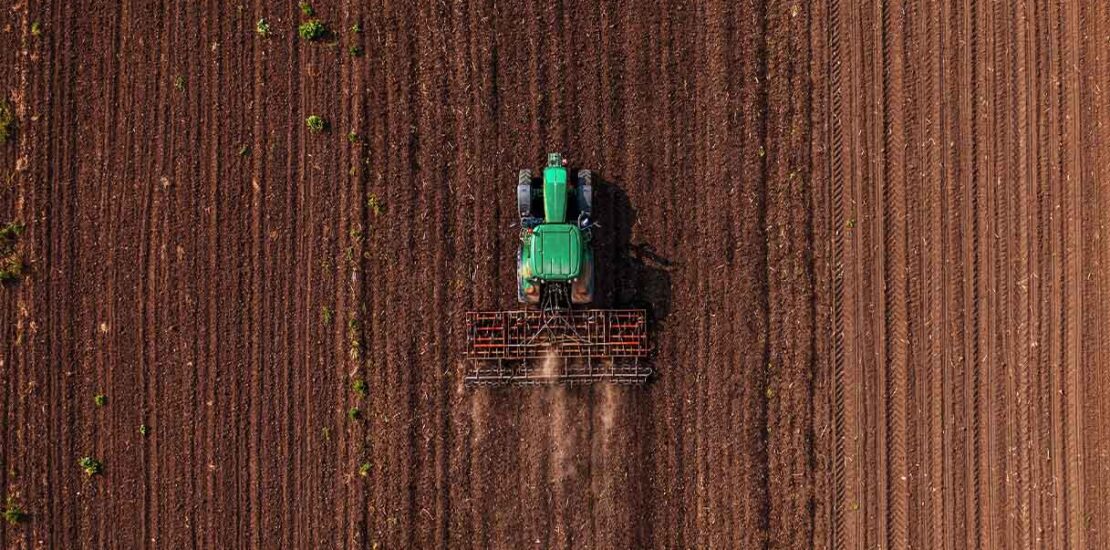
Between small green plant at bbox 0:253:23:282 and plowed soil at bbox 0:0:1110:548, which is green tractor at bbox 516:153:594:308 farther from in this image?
small green plant at bbox 0:253:23:282

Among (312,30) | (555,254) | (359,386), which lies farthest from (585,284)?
(312,30)

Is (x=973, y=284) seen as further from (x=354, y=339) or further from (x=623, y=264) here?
(x=354, y=339)

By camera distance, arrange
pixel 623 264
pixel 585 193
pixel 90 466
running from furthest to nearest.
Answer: pixel 90 466 < pixel 623 264 < pixel 585 193

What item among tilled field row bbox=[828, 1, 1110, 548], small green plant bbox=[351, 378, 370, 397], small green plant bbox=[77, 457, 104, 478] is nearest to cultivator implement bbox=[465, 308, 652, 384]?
small green plant bbox=[351, 378, 370, 397]

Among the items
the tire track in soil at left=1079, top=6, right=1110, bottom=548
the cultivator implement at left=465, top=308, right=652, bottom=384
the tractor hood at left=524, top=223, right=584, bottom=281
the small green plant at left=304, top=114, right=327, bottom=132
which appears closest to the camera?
the tractor hood at left=524, top=223, right=584, bottom=281

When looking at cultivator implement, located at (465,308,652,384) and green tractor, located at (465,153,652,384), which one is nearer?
green tractor, located at (465,153,652,384)

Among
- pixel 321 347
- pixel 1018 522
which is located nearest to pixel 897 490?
pixel 1018 522

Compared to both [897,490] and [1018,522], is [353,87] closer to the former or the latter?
[897,490]
